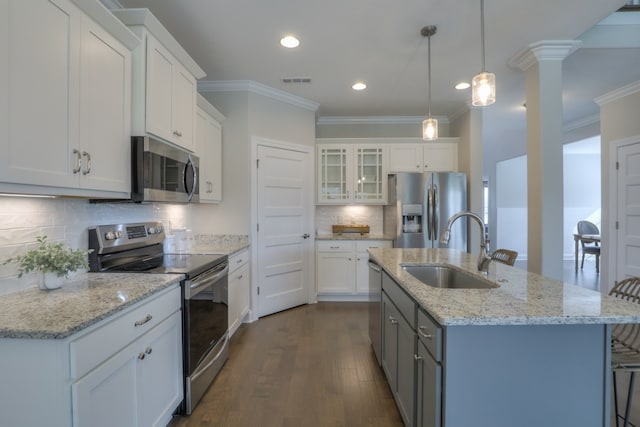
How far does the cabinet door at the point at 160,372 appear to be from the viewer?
147cm

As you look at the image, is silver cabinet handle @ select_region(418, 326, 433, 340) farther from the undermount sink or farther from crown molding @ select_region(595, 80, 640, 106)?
crown molding @ select_region(595, 80, 640, 106)

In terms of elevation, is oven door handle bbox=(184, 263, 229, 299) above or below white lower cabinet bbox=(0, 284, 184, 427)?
above

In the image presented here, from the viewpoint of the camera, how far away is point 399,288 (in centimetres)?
179

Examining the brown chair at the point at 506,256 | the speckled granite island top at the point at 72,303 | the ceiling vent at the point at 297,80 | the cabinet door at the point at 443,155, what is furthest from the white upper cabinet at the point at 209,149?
the cabinet door at the point at 443,155

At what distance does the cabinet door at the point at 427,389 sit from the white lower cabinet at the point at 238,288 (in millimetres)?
1923

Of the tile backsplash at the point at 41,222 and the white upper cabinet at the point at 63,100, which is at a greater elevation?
the white upper cabinet at the point at 63,100

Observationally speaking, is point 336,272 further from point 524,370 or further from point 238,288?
point 524,370

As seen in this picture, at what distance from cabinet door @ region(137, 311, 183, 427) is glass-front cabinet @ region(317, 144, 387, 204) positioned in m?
3.01

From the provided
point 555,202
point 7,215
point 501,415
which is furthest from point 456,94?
point 7,215

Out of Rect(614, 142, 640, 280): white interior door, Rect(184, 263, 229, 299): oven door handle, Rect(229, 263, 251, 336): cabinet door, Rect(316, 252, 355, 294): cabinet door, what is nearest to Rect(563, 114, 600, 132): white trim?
Rect(614, 142, 640, 280): white interior door

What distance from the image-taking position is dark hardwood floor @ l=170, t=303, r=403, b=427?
6.23ft

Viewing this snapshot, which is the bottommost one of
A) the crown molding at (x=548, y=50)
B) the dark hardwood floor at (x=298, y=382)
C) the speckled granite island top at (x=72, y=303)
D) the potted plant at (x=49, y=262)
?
the dark hardwood floor at (x=298, y=382)

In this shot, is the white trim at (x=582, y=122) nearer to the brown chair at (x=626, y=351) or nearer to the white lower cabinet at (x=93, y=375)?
the brown chair at (x=626, y=351)

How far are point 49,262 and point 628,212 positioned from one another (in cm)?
555
